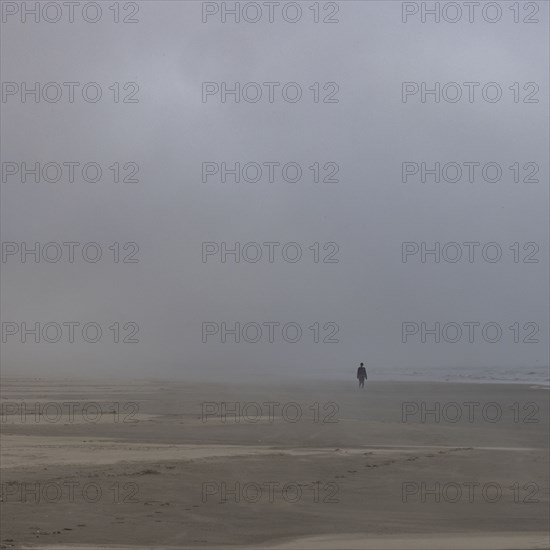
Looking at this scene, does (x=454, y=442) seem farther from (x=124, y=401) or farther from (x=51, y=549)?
(x=124, y=401)

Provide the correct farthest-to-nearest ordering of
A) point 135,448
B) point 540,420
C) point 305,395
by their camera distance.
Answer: point 305,395 → point 540,420 → point 135,448

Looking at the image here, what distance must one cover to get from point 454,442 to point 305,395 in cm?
2402

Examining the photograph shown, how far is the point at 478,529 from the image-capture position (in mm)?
14383

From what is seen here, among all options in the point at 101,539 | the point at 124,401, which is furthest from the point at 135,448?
the point at 124,401

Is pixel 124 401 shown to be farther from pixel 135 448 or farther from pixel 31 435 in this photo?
pixel 135 448

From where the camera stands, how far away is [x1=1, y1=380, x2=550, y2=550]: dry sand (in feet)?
45.3

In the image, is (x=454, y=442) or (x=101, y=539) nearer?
(x=101, y=539)

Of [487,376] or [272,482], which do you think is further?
[487,376]

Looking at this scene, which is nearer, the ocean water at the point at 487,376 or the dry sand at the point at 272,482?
the dry sand at the point at 272,482

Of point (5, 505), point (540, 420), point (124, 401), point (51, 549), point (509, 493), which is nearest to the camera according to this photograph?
point (51, 549)

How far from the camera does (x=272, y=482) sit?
59.3ft

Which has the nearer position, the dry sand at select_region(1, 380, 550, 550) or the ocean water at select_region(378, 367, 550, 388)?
the dry sand at select_region(1, 380, 550, 550)

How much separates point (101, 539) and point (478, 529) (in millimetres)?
5411

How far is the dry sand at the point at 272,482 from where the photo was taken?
13.8m
